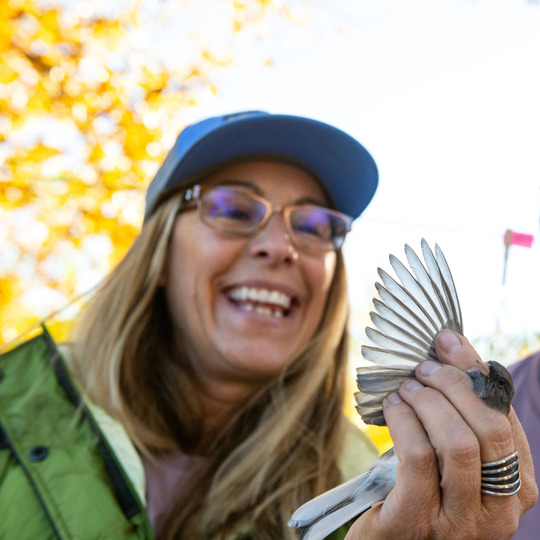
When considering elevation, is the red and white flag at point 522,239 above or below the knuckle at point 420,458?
above

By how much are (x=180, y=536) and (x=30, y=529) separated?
1.22 ft

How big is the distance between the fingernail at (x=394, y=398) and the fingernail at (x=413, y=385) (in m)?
0.02

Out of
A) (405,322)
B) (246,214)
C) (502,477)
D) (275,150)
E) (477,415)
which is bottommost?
(502,477)

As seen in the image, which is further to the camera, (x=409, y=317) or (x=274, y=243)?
(x=274, y=243)

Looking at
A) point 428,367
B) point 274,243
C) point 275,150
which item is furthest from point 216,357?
point 428,367

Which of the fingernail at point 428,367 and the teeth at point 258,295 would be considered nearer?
the fingernail at point 428,367

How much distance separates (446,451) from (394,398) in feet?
0.31

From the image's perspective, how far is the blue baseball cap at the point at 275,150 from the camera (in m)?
1.55

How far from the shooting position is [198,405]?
1677mm

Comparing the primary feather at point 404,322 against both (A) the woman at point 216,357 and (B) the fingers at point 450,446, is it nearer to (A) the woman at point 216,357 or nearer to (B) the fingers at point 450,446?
(B) the fingers at point 450,446

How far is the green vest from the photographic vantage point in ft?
3.89

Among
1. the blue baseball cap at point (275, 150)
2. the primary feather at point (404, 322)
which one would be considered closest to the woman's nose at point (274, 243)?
the blue baseball cap at point (275, 150)

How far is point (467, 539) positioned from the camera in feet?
2.37

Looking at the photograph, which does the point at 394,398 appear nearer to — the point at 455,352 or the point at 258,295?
the point at 455,352
